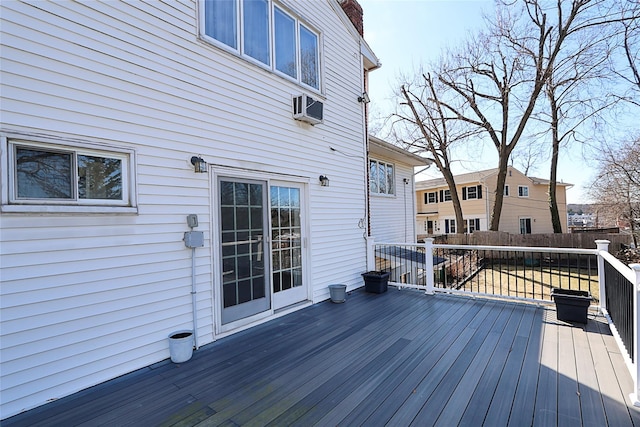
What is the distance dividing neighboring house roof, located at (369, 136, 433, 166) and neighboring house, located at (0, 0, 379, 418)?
2937mm

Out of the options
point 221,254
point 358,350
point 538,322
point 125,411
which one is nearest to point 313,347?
point 358,350

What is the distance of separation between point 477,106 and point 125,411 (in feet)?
57.6

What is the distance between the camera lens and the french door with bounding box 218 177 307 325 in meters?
3.76

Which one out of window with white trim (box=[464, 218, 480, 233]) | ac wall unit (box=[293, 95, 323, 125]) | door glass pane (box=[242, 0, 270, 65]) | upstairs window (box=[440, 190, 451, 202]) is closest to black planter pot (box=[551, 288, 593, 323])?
ac wall unit (box=[293, 95, 323, 125])

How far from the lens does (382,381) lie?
2617 mm

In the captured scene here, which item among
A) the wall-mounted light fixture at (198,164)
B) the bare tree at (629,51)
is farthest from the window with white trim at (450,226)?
the wall-mounted light fixture at (198,164)

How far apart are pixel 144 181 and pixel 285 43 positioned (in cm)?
323

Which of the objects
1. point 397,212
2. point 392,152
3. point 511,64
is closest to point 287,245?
point 392,152

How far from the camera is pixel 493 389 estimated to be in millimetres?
2463

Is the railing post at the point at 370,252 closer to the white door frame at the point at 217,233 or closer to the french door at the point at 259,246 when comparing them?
the french door at the point at 259,246

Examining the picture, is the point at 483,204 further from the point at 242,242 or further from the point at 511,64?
the point at 242,242

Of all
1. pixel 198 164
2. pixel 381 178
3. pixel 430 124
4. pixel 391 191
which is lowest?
pixel 198 164

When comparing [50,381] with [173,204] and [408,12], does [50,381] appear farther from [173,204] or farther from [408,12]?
[408,12]

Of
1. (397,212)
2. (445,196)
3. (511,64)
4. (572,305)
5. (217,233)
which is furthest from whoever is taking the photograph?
(445,196)
